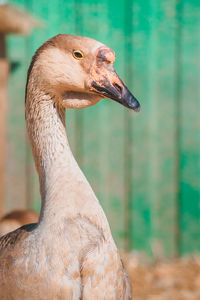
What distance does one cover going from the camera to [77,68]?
1.83 metres

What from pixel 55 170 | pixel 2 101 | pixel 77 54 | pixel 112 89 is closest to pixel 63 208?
pixel 55 170

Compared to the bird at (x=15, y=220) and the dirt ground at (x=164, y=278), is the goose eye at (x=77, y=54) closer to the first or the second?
the bird at (x=15, y=220)

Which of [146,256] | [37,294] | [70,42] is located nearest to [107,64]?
[70,42]

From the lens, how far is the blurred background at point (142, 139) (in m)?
3.85

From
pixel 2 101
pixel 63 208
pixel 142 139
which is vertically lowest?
pixel 63 208

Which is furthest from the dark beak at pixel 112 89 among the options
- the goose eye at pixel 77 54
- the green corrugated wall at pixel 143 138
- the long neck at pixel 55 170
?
the green corrugated wall at pixel 143 138

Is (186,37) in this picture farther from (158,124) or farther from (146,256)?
(146,256)

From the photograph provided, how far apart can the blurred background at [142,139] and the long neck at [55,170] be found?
2.02 meters

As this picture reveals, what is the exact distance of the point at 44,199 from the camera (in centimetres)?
182

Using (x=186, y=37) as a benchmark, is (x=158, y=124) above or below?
below

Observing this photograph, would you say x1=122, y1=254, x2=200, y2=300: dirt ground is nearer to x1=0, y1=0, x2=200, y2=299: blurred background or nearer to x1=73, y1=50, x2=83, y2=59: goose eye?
x1=0, y1=0, x2=200, y2=299: blurred background

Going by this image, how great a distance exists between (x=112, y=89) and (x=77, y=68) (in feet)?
0.61

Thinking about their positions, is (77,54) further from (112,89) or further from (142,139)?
(142,139)

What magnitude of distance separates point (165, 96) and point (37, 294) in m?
2.66
